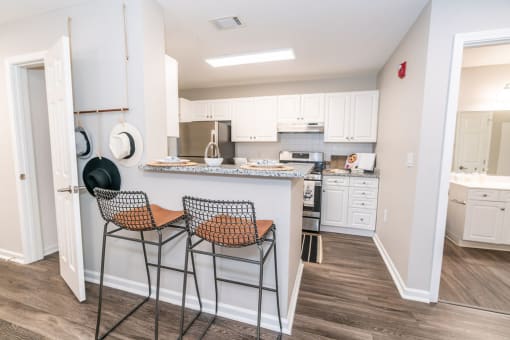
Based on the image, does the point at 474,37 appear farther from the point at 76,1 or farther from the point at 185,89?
the point at 185,89

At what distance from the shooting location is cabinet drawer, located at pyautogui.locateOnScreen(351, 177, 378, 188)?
10.6 ft

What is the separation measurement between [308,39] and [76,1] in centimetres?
216

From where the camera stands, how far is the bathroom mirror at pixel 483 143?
3.02 meters

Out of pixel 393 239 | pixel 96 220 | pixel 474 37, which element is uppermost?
pixel 474 37

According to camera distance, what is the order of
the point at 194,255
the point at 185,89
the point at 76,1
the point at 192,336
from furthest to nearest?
the point at 185,89 < the point at 76,1 < the point at 194,255 < the point at 192,336

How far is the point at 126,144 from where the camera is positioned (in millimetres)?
1787

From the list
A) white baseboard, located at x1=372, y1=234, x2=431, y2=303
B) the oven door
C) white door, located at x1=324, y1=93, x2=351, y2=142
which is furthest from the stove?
white baseboard, located at x1=372, y1=234, x2=431, y2=303

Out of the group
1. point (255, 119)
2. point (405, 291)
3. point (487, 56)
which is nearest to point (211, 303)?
point (405, 291)

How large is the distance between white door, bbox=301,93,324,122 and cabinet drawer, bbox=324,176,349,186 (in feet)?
3.17

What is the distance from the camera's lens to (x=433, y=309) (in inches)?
72.5

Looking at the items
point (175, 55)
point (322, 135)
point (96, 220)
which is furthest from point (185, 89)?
point (96, 220)

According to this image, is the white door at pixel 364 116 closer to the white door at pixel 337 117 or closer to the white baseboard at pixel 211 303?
the white door at pixel 337 117

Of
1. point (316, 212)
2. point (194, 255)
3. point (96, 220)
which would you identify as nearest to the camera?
point (194, 255)

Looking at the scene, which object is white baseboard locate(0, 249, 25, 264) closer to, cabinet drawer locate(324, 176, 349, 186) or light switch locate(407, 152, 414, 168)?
cabinet drawer locate(324, 176, 349, 186)
